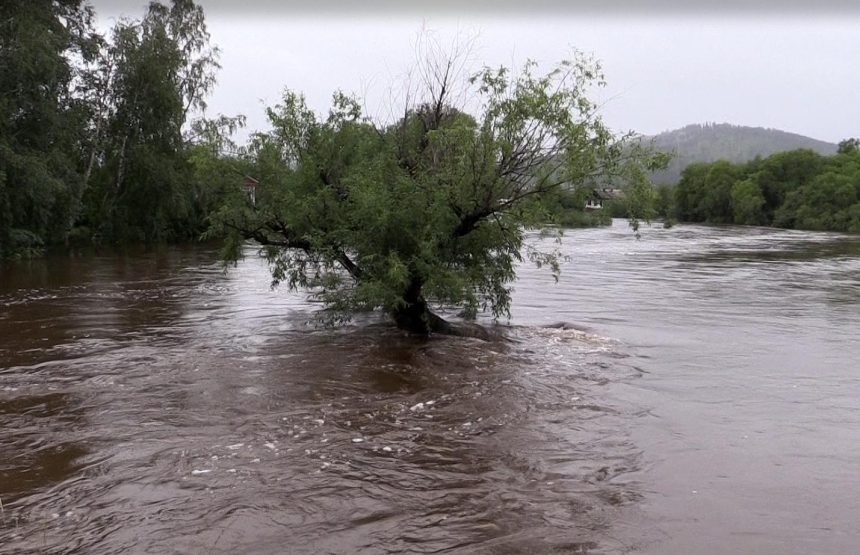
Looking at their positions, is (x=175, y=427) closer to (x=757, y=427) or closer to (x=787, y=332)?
(x=757, y=427)

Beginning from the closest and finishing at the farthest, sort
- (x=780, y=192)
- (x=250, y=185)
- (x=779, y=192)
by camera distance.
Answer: (x=250, y=185), (x=780, y=192), (x=779, y=192)

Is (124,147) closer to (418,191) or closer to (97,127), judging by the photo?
(97,127)

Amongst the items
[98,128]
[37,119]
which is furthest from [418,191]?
[98,128]

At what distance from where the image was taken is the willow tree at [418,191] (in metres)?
12.2

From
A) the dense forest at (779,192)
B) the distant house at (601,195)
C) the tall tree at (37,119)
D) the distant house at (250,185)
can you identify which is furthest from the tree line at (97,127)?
the dense forest at (779,192)

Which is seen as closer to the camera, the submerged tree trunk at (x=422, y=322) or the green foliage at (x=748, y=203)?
the submerged tree trunk at (x=422, y=322)

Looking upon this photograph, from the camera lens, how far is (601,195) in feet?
41.2

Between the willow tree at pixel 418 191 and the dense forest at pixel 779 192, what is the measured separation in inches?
2776

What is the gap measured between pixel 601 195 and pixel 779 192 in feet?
288

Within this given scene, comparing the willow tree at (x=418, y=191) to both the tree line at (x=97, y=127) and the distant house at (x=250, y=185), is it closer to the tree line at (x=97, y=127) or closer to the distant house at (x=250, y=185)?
the distant house at (x=250, y=185)

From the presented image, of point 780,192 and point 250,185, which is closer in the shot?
point 250,185

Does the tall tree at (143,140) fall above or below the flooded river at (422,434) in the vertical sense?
above

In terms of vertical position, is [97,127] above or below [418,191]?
above

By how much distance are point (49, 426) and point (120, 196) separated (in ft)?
108
